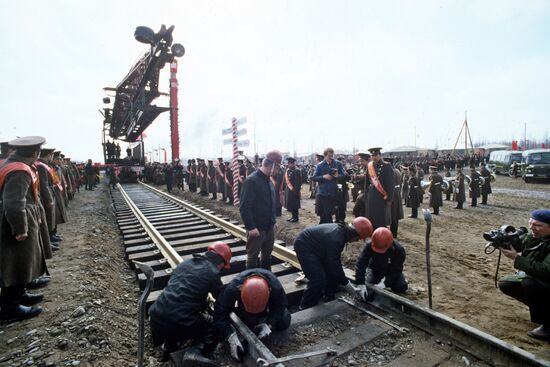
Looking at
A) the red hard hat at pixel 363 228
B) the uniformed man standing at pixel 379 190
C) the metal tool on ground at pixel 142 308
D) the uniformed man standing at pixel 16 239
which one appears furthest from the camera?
the uniformed man standing at pixel 379 190

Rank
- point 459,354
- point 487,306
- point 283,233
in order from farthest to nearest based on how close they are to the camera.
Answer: point 283,233 < point 487,306 < point 459,354

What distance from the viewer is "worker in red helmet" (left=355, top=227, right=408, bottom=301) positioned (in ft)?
12.4

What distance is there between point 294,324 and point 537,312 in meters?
2.50

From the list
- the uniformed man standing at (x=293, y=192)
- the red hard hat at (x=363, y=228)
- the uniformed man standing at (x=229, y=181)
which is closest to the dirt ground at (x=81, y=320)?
the red hard hat at (x=363, y=228)

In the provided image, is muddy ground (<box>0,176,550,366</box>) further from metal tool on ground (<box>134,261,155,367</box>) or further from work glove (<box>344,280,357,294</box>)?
metal tool on ground (<box>134,261,155,367</box>)

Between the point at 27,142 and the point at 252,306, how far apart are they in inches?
132

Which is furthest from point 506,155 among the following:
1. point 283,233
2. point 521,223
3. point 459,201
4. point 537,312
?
point 537,312

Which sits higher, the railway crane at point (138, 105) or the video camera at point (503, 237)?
the railway crane at point (138, 105)

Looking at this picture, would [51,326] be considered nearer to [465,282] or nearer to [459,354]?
[459,354]

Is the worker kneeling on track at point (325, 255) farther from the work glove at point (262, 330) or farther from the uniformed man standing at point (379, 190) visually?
the uniformed man standing at point (379, 190)

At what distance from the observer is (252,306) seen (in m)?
2.88

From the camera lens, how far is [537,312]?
126 inches

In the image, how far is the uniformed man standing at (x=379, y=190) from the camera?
595 cm

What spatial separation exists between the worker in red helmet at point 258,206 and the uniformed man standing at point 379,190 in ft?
8.33
